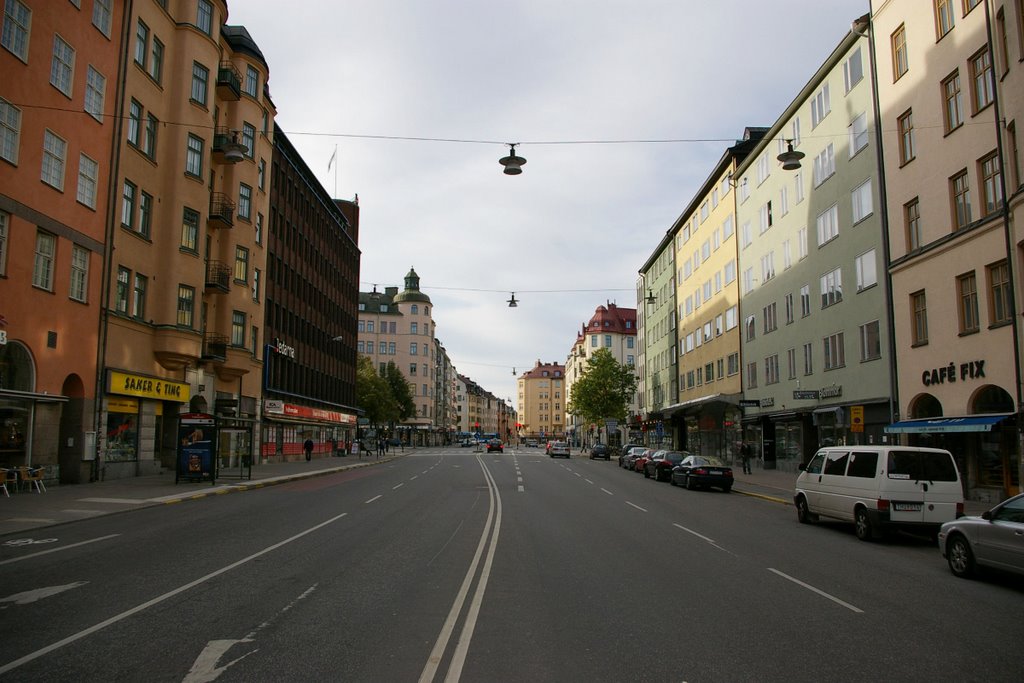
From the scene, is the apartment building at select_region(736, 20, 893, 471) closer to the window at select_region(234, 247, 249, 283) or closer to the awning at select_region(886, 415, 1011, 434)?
the awning at select_region(886, 415, 1011, 434)

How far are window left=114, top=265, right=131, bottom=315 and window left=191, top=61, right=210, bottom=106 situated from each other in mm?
9015

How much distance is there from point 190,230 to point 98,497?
15205 millimetres

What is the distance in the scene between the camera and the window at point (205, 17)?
105 feet

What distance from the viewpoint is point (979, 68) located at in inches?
842

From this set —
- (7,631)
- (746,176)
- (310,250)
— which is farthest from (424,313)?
(7,631)

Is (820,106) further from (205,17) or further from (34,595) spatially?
(34,595)

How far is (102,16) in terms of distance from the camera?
24.8m

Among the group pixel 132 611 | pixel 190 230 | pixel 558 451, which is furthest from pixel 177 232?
pixel 558 451

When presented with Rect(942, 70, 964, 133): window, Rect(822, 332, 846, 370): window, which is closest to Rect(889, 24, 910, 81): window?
Rect(942, 70, 964, 133): window

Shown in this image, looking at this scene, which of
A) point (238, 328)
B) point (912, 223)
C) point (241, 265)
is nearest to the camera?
point (912, 223)

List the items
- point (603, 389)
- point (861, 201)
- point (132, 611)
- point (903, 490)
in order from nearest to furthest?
point (132, 611), point (903, 490), point (861, 201), point (603, 389)

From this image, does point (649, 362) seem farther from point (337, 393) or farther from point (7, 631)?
point (7, 631)

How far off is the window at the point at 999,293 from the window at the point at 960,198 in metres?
2.12

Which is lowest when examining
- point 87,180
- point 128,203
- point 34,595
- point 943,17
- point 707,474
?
point 34,595
